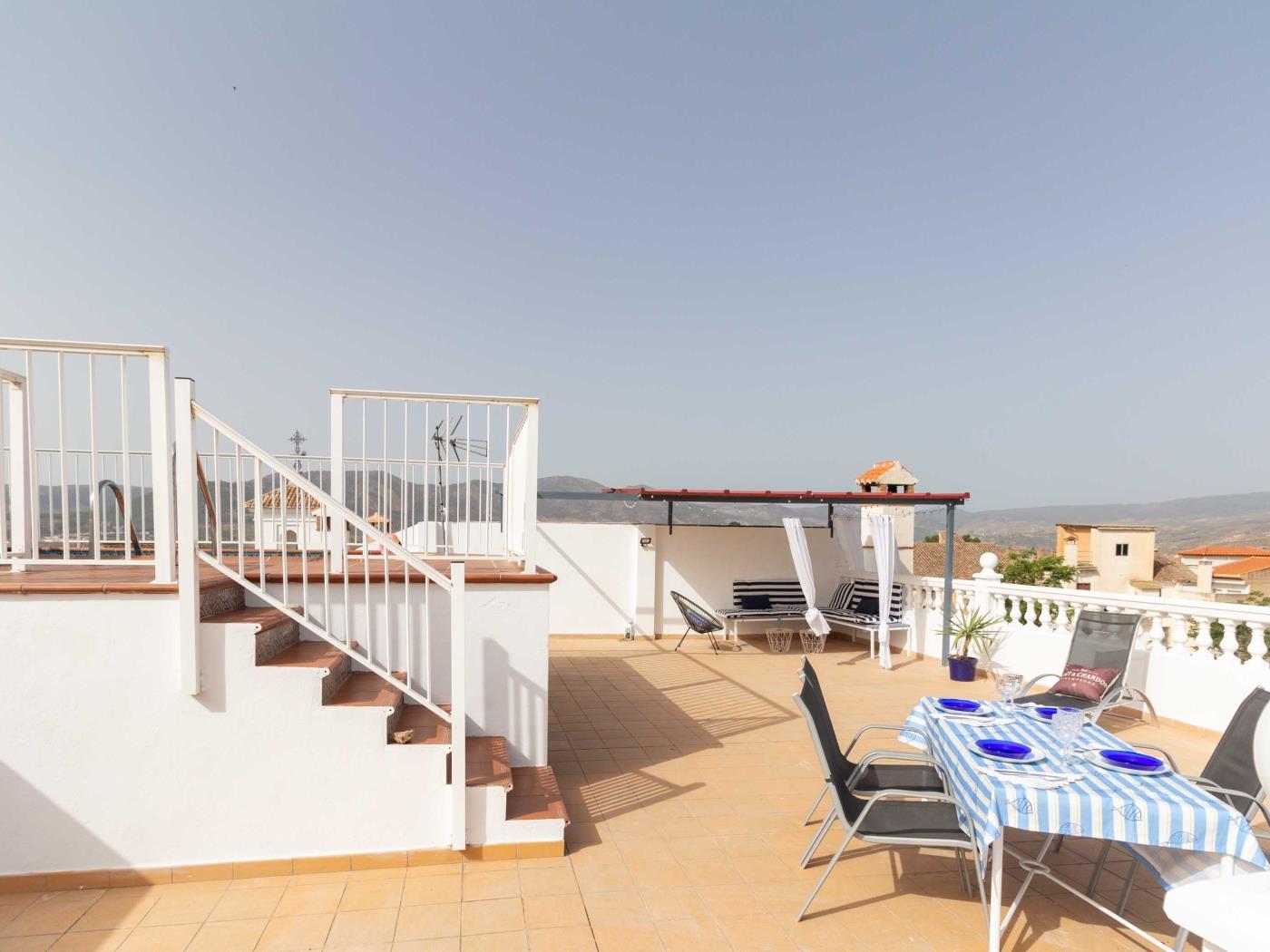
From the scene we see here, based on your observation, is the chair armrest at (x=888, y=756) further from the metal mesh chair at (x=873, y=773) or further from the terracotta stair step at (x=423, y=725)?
the terracotta stair step at (x=423, y=725)

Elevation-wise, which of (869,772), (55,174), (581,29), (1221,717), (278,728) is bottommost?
(1221,717)

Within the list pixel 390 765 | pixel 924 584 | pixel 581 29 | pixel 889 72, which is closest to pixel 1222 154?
pixel 889 72

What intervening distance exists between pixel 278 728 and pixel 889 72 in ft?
43.2

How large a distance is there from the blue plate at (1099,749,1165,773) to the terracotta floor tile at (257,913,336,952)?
2985 millimetres

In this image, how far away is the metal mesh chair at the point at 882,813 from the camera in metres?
2.33

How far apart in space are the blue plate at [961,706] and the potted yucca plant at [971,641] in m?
4.08

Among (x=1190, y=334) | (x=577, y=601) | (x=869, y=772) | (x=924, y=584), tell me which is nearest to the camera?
(x=869, y=772)

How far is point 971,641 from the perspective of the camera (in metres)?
7.03

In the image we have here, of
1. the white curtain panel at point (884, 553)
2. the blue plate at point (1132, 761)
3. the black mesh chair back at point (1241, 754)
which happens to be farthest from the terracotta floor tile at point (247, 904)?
the white curtain panel at point (884, 553)

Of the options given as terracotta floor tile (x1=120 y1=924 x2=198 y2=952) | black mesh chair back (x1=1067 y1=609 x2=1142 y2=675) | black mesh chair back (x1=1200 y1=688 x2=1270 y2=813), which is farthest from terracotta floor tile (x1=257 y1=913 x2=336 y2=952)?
black mesh chair back (x1=1067 y1=609 x2=1142 y2=675)

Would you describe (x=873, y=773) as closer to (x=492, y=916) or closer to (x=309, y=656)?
(x=492, y=916)

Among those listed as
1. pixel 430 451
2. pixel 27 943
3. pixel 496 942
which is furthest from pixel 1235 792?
pixel 27 943

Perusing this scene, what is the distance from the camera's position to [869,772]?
297cm

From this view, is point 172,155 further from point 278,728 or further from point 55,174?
point 278,728
